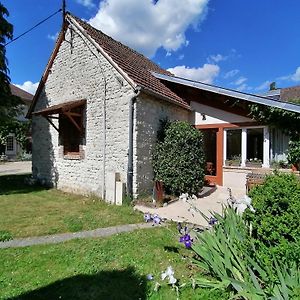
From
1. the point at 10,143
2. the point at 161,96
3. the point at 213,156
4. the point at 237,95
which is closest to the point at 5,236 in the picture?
the point at 161,96

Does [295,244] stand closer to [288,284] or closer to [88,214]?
[288,284]

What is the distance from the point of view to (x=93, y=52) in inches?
446

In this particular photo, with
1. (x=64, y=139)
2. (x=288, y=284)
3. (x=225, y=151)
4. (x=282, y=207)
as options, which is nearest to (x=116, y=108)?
(x=64, y=139)

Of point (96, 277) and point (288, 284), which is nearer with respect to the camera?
point (288, 284)

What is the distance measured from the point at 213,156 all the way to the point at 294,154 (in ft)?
14.8

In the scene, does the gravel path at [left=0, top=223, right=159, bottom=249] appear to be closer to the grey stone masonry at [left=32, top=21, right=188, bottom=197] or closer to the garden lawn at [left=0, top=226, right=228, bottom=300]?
the garden lawn at [left=0, top=226, right=228, bottom=300]

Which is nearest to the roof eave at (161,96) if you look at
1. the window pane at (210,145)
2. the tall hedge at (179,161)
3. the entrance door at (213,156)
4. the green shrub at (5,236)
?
the tall hedge at (179,161)

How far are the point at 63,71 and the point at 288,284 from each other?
12.7 meters

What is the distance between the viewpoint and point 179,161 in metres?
10.3

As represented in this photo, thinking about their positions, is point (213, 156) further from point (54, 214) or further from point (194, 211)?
point (54, 214)

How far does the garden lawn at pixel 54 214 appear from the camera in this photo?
683 centimetres

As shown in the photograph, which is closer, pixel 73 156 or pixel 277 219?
pixel 277 219

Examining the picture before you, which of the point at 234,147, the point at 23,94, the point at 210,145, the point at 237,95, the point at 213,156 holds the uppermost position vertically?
the point at 23,94

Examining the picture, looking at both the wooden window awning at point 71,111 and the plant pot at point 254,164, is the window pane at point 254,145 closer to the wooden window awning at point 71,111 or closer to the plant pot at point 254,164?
the plant pot at point 254,164
